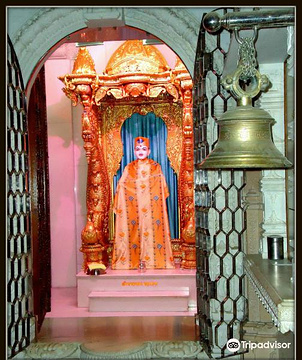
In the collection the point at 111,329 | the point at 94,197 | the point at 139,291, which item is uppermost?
the point at 94,197

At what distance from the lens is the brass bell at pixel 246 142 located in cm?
286

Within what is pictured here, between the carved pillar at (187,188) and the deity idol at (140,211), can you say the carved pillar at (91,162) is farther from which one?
the carved pillar at (187,188)

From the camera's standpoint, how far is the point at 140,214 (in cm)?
802

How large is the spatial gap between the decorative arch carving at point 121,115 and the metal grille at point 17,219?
3025 mm

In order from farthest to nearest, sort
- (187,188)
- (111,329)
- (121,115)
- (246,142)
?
(121,115), (187,188), (111,329), (246,142)

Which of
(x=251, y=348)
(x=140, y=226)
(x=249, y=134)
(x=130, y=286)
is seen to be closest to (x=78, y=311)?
(x=130, y=286)

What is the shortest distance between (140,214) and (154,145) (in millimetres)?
1195

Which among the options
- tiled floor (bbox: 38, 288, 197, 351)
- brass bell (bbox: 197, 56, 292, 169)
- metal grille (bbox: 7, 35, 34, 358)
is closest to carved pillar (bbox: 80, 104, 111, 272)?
tiled floor (bbox: 38, 288, 197, 351)

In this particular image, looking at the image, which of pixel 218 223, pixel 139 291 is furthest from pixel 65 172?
pixel 218 223

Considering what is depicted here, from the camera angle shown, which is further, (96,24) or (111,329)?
(111,329)

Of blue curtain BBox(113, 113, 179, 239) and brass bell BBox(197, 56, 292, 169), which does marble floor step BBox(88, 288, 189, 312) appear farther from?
brass bell BBox(197, 56, 292, 169)

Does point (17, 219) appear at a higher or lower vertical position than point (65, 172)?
lower

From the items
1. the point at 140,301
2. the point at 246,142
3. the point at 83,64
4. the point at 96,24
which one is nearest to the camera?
the point at 246,142

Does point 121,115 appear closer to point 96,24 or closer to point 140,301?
point 140,301
